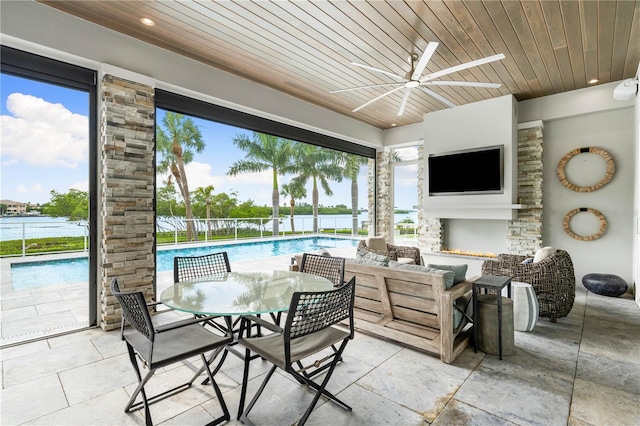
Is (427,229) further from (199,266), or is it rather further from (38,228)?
(38,228)

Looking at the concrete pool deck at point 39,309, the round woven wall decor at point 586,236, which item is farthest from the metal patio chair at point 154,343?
the round woven wall decor at point 586,236

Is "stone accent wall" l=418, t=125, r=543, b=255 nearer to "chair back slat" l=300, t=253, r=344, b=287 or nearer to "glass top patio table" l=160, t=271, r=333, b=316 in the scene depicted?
"chair back slat" l=300, t=253, r=344, b=287

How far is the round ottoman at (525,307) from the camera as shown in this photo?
3.15 metres

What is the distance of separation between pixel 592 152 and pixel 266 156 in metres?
10.4

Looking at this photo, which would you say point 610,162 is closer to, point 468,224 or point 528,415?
point 468,224

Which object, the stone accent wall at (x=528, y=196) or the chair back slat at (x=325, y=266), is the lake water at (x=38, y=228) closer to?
the chair back slat at (x=325, y=266)

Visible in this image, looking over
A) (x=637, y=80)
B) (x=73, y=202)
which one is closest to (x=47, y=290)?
(x=73, y=202)

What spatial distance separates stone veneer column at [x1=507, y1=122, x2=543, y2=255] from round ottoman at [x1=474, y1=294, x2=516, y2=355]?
3.17 meters

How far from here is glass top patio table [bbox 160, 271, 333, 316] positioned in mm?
1792

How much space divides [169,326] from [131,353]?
337 millimetres

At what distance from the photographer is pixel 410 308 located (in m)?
2.84

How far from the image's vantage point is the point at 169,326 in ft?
5.89

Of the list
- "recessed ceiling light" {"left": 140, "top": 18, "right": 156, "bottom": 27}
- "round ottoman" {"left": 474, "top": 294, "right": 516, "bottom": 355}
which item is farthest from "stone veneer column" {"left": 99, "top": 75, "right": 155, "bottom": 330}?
"round ottoman" {"left": 474, "top": 294, "right": 516, "bottom": 355}

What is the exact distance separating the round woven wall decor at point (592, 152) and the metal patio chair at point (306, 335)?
5153 millimetres
